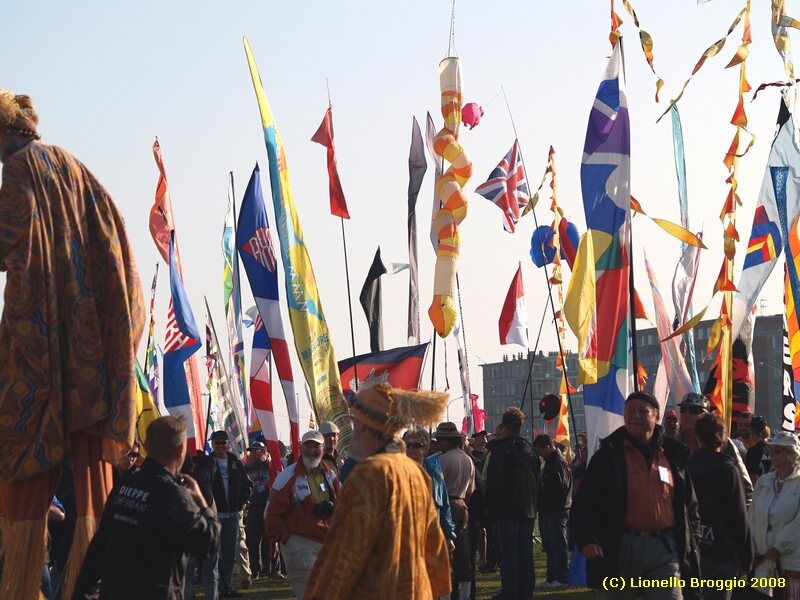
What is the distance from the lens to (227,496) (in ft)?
45.7

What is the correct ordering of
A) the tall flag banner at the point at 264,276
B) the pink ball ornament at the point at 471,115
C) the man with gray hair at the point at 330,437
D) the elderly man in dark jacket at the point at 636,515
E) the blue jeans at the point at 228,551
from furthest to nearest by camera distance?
the pink ball ornament at the point at 471,115 < the blue jeans at the point at 228,551 < the tall flag banner at the point at 264,276 < the man with gray hair at the point at 330,437 < the elderly man in dark jacket at the point at 636,515

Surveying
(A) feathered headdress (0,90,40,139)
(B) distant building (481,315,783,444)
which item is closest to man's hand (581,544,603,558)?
(A) feathered headdress (0,90,40,139)

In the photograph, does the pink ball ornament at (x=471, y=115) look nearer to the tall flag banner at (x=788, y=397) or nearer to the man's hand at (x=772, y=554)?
the tall flag banner at (x=788, y=397)

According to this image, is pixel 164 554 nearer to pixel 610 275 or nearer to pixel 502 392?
pixel 610 275

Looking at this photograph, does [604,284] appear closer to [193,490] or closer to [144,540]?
[193,490]

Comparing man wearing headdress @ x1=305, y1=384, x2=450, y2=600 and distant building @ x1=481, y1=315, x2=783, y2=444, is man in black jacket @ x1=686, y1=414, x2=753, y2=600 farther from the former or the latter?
distant building @ x1=481, y1=315, x2=783, y2=444

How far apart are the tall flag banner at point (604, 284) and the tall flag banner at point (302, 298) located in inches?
102

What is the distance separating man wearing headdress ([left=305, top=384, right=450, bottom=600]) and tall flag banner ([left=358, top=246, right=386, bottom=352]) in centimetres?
1124

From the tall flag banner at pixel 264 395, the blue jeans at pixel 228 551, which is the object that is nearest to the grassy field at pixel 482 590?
the blue jeans at pixel 228 551

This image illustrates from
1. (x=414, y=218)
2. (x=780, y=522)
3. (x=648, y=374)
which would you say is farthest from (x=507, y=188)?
(x=648, y=374)

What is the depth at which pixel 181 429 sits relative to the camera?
16.2 feet

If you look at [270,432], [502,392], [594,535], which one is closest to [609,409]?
[594,535]

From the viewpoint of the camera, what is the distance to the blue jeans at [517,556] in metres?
11.9

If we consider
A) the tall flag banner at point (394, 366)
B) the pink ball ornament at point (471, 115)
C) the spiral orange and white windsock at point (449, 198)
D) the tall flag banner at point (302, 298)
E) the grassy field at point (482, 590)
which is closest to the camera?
the tall flag banner at point (302, 298)
